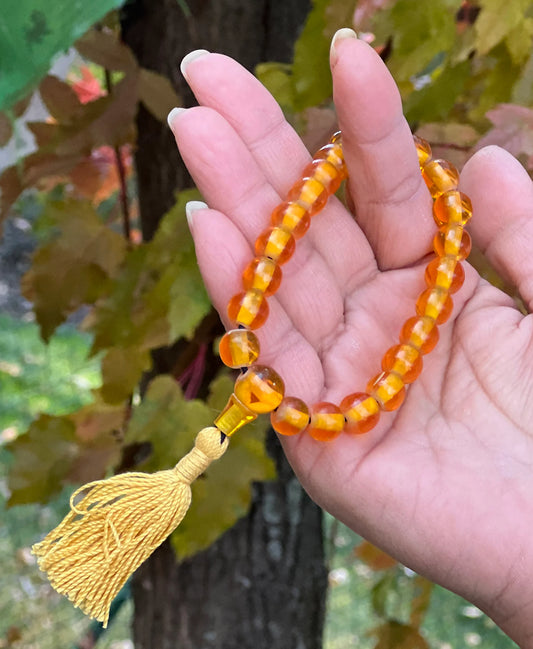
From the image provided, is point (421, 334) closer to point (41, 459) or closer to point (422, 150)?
point (422, 150)

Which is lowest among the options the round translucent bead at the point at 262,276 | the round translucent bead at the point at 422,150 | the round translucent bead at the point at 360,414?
the round translucent bead at the point at 360,414

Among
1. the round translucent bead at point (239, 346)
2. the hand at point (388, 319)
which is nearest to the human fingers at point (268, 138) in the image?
the hand at point (388, 319)

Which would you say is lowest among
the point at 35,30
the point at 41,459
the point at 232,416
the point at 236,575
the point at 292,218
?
the point at 236,575

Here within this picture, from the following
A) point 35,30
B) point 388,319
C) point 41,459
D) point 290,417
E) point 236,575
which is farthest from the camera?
point 236,575

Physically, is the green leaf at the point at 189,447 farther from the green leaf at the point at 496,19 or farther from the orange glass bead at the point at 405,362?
the green leaf at the point at 496,19

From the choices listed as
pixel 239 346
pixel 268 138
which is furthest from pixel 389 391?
pixel 268 138

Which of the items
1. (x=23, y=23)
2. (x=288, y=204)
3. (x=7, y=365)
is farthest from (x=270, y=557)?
(x=7, y=365)

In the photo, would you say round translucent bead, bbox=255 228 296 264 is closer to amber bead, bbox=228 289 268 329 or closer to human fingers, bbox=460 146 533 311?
amber bead, bbox=228 289 268 329
